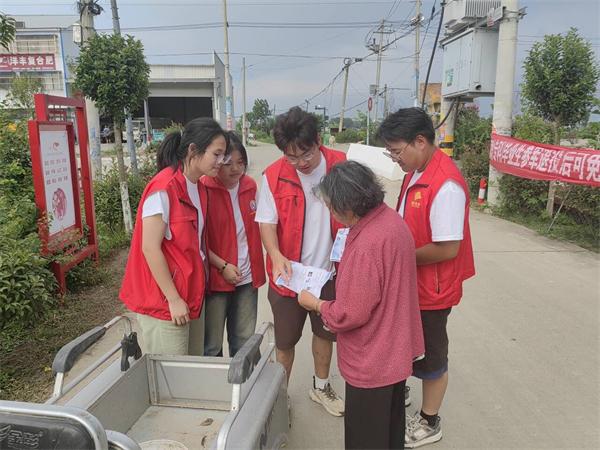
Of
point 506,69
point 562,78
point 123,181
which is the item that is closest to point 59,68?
point 123,181

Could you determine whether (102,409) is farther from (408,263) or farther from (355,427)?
(408,263)

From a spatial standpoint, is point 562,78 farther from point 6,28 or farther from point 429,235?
point 6,28

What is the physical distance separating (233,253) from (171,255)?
0.47 meters

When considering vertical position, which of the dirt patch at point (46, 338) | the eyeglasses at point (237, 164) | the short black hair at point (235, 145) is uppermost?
the short black hair at point (235, 145)

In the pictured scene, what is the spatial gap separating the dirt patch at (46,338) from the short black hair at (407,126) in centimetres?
267

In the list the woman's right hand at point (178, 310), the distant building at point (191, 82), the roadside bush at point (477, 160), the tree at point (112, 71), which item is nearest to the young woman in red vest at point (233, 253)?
the woman's right hand at point (178, 310)

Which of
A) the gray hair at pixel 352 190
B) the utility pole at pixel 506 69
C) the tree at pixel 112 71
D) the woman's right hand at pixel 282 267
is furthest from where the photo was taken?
the utility pole at pixel 506 69

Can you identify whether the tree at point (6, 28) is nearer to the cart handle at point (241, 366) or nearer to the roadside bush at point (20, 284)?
the roadside bush at point (20, 284)

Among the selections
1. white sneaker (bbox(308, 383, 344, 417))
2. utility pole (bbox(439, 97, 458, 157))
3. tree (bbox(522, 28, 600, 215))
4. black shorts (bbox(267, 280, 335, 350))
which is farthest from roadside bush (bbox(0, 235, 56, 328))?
utility pole (bbox(439, 97, 458, 157))

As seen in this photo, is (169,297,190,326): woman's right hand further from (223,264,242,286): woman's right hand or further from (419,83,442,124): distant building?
(419,83,442,124): distant building

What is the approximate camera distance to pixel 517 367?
339cm

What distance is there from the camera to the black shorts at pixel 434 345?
2.21 meters

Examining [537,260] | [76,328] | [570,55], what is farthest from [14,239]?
[570,55]

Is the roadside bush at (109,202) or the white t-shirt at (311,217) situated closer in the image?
the white t-shirt at (311,217)
